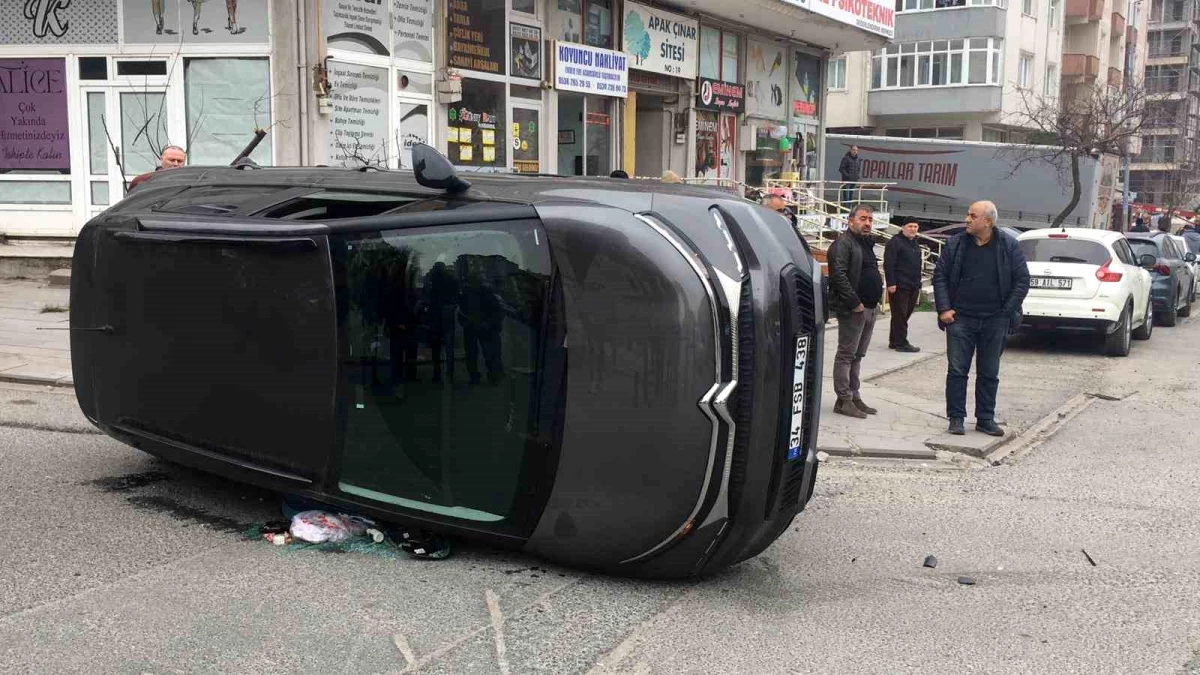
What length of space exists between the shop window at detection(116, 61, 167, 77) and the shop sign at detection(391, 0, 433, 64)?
3139 mm

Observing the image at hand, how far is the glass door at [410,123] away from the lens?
627 inches

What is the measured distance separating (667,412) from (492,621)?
107 cm

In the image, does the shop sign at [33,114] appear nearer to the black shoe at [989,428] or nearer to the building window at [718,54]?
the black shoe at [989,428]

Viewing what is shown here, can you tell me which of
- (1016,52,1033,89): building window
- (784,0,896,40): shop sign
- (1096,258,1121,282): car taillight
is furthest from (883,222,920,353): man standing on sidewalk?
(1016,52,1033,89): building window

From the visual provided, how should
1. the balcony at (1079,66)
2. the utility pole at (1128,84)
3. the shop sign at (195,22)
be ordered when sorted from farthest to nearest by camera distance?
the balcony at (1079,66), the utility pole at (1128,84), the shop sign at (195,22)

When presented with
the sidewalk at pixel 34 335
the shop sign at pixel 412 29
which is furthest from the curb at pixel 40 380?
the shop sign at pixel 412 29

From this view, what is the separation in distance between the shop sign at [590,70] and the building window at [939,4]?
2765cm

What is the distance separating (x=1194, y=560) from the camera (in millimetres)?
5469

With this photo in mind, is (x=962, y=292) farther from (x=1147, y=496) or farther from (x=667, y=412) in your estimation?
(x=667, y=412)

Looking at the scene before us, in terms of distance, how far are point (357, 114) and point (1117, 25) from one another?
52993 mm

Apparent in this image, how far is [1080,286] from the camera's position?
13.5 meters

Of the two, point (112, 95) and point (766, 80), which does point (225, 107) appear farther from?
point (766, 80)

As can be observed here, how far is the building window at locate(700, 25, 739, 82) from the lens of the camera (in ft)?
77.6

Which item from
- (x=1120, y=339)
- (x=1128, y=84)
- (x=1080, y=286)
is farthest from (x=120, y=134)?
(x=1128, y=84)
